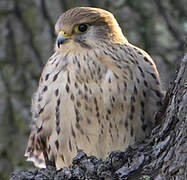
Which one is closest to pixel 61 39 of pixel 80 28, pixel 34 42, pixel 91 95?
pixel 80 28

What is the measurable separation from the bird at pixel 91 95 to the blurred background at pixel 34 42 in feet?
4.40

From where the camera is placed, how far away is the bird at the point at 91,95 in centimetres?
451

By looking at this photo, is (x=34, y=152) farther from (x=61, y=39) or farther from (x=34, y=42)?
(x=34, y=42)

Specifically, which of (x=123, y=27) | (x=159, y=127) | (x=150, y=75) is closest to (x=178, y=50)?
(x=123, y=27)

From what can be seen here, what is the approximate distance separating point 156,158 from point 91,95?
117 cm

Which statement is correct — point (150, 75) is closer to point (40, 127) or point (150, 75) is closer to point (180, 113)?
point (40, 127)

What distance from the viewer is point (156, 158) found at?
3428 millimetres

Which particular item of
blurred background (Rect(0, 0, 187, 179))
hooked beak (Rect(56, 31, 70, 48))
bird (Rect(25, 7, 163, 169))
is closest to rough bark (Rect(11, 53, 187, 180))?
bird (Rect(25, 7, 163, 169))

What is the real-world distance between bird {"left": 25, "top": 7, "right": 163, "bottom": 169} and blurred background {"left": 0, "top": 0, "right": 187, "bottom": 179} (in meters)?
1.34

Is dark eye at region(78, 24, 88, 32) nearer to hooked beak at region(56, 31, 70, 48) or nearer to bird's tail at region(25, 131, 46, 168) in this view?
hooked beak at region(56, 31, 70, 48)

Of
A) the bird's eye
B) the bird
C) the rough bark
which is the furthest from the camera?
the bird's eye

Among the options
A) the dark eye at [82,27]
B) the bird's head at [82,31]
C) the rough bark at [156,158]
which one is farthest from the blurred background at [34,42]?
the rough bark at [156,158]

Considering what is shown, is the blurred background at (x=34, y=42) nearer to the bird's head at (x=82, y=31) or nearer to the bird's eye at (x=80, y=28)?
the bird's head at (x=82, y=31)

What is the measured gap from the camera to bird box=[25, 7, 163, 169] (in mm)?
4508
